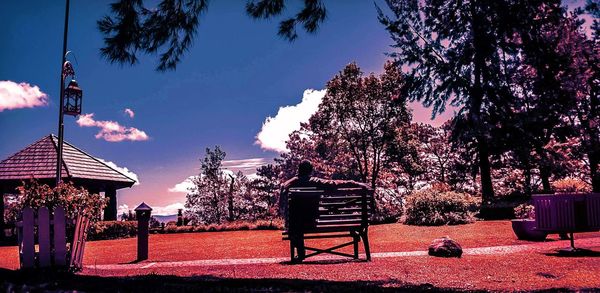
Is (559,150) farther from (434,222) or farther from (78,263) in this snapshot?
(78,263)

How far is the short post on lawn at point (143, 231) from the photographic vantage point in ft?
36.0

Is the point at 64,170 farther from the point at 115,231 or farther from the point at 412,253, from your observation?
the point at 412,253

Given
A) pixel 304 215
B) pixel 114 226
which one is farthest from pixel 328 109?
pixel 304 215

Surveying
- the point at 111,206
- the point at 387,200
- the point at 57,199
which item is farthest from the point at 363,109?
the point at 57,199

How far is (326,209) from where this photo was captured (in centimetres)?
850

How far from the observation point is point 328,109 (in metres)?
35.7

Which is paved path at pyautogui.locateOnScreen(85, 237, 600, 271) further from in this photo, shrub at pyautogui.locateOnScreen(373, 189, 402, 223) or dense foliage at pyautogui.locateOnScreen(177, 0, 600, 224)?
shrub at pyautogui.locateOnScreen(373, 189, 402, 223)

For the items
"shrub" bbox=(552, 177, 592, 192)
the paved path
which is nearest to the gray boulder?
the paved path

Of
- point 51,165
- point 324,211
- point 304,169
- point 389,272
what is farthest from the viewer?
point 51,165

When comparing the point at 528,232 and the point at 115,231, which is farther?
the point at 115,231

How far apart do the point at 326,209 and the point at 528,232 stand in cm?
704

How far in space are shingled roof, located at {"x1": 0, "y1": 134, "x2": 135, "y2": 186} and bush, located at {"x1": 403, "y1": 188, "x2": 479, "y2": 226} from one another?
17.8 m

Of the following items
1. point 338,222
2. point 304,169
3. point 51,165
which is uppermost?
point 51,165

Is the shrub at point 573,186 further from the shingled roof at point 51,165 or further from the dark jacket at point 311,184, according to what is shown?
the shingled roof at point 51,165
